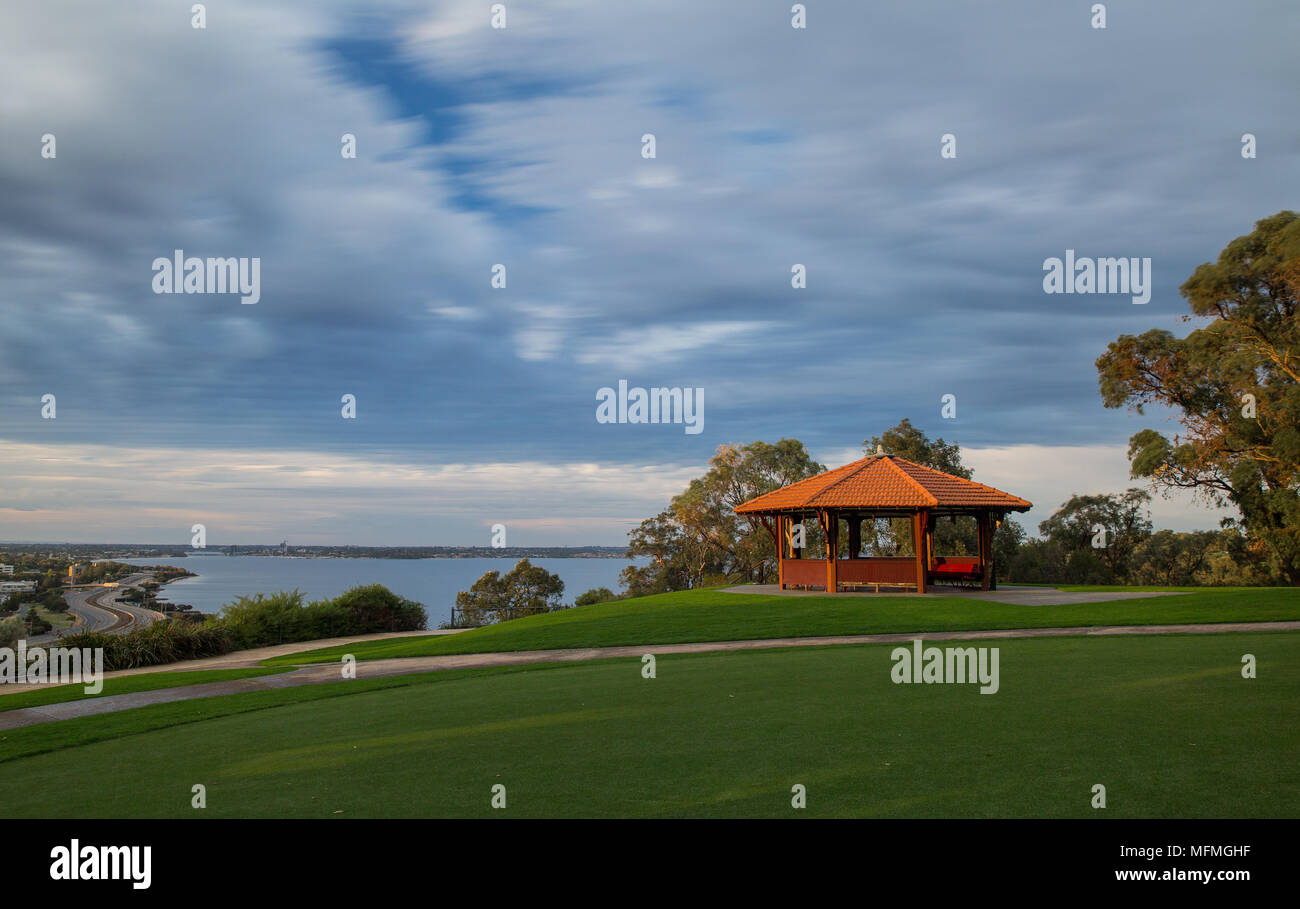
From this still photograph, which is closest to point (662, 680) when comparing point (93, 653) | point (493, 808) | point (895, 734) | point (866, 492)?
point (895, 734)

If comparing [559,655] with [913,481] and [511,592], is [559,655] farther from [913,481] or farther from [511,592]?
[511,592]

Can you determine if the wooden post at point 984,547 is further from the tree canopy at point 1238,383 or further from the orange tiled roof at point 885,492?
the tree canopy at point 1238,383

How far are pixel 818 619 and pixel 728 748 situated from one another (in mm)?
13083

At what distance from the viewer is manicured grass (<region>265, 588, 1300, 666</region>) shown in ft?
56.9

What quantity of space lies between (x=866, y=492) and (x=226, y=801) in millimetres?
22822

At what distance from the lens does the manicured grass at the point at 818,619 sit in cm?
1733

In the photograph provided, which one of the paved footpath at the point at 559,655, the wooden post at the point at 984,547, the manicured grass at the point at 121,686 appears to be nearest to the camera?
the manicured grass at the point at 121,686

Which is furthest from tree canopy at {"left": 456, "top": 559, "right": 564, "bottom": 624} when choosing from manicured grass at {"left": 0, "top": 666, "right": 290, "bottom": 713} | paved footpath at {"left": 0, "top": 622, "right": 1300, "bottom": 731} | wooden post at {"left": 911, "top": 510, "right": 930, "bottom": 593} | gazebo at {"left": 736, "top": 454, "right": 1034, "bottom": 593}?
manicured grass at {"left": 0, "top": 666, "right": 290, "bottom": 713}

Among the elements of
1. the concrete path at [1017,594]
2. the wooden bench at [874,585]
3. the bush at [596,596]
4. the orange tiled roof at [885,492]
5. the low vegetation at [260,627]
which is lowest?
the bush at [596,596]

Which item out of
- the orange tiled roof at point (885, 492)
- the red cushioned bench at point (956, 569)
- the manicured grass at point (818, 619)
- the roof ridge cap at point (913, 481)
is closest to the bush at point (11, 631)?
the manicured grass at point (818, 619)

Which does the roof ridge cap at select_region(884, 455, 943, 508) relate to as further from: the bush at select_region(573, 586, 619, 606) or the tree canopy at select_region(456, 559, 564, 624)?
the tree canopy at select_region(456, 559, 564, 624)

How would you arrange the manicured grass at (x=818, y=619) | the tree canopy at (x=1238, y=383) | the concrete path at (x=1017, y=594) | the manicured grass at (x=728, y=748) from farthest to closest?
the tree canopy at (x=1238, y=383), the concrete path at (x=1017, y=594), the manicured grass at (x=818, y=619), the manicured grass at (x=728, y=748)

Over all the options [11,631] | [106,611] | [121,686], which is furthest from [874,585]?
[11,631]
